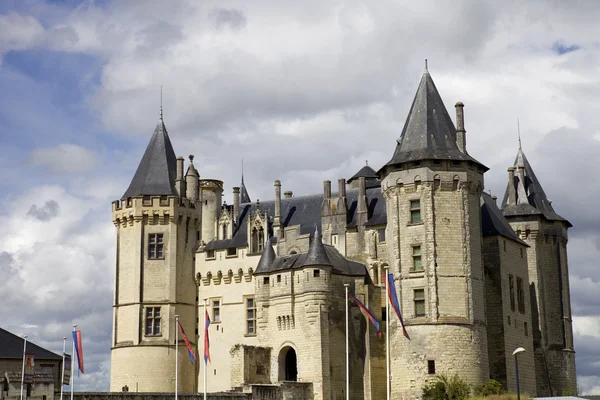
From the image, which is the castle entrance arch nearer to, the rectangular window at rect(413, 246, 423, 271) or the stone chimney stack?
the rectangular window at rect(413, 246, 423, 271)

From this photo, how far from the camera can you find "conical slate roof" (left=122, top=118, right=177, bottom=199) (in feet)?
219

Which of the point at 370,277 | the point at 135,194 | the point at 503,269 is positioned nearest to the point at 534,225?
the point at 503,269

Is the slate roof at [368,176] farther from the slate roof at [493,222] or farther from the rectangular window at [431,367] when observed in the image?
the rectangular window at [431,367]

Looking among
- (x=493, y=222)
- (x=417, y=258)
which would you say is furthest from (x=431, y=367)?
(x=493, y=222)

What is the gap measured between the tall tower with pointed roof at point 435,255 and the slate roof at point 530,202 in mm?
10123

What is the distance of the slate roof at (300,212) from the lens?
6375cm

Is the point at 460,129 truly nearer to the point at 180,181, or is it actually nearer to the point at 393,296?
the point at 393,296

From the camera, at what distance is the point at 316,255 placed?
193 feet

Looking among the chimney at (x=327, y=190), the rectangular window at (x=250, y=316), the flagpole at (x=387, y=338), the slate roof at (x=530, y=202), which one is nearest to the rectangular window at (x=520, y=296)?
the slate roof at (x=530, y=202)

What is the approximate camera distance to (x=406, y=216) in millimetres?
57375

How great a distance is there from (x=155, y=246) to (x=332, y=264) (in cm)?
1242

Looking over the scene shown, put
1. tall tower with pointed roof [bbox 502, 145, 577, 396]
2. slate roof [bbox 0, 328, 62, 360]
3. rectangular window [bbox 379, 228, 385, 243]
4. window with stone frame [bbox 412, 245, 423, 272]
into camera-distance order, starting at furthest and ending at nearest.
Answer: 1. tall tower with pointed roof [bbox 502, 145, 577, 396]
2. rectangular window [bbox 379, 228, 385, 243]
3. window with stone frame [bbox 412, 245, 423, 272]
4. slate roof [bbox 0, 328, 62, 360]

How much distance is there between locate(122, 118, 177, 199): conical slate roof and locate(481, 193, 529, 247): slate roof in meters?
18.5

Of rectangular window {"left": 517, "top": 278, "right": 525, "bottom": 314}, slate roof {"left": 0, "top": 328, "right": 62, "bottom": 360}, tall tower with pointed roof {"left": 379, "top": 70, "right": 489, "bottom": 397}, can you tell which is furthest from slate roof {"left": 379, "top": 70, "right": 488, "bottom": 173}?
slate roof {"left": 0, "top": 328, "right": 62, "bottom": 360}
